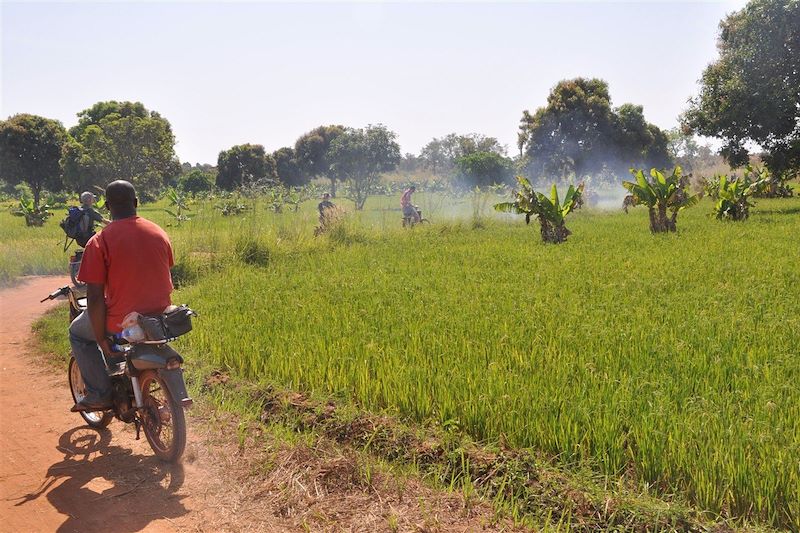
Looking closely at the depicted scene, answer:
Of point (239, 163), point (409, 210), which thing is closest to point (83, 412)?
point (409, 210)

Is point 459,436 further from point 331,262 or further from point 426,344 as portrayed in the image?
point 331,262

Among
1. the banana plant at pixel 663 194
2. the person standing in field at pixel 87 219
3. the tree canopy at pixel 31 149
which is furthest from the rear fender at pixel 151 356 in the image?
the tree canopy at pixel 31 149

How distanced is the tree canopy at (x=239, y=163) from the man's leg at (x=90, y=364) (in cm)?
5182

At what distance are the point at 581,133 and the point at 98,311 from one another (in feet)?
144

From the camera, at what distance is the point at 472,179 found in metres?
50.3

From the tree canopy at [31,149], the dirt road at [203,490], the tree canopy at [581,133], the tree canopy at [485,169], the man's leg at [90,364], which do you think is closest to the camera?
the dirt road at [203,490]

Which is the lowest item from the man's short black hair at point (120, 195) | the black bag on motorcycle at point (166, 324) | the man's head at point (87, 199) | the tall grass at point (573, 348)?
the tall grass at point (573, 348)

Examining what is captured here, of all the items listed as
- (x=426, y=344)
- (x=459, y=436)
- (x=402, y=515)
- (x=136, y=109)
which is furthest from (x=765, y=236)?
(x=136, y=109)

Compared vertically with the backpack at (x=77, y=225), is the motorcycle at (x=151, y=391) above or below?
below

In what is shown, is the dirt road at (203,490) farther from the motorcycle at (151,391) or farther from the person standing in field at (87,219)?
the person standing in field at (87,219)

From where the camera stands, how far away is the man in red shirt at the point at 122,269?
150 inches

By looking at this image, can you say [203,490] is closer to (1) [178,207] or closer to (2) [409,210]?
(2) [409,210]

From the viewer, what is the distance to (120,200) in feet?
12.9

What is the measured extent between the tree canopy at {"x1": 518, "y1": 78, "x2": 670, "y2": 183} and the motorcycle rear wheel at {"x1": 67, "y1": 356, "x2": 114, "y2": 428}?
4281cm
